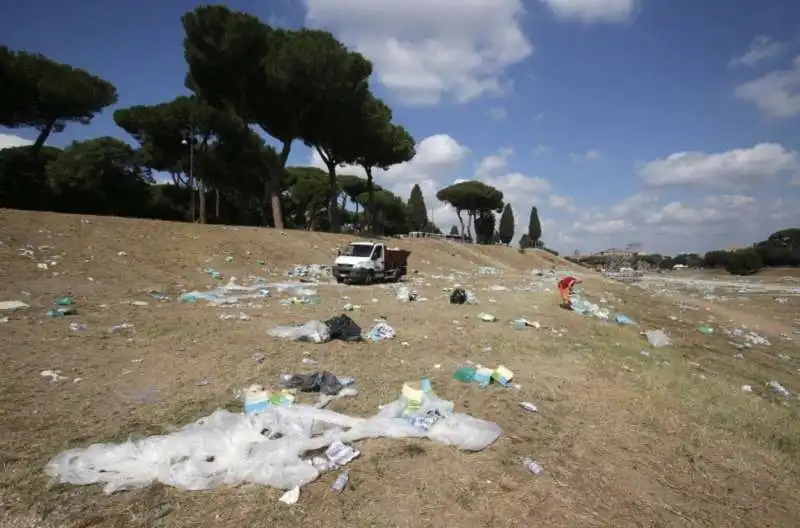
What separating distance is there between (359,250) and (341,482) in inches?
486

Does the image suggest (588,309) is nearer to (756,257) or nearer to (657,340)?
(657,340)

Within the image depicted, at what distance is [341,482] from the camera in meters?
3.16

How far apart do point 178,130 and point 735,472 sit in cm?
3012

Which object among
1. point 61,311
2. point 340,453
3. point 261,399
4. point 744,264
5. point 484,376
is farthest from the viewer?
point 744,264

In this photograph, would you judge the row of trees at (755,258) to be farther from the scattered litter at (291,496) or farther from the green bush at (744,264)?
the scattered litter at (291,496)

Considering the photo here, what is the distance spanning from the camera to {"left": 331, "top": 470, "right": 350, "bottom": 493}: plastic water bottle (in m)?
3.11

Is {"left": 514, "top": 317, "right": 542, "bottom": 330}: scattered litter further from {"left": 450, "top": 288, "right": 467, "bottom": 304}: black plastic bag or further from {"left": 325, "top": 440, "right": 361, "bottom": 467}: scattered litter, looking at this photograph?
{"left": 325, "top": 440, "right": 361, "bottom": 467}: scattered litter

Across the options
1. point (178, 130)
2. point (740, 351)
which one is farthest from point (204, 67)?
point (740, 351)

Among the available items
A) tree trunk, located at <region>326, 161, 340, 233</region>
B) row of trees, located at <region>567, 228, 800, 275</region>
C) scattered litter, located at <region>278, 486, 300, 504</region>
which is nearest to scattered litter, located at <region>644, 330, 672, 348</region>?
scattered litter, located at <region>278, 486, 300, 504</region>

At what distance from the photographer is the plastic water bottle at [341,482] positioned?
10.2ft

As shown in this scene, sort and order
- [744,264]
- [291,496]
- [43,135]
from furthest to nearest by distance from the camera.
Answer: [744,264] → [43,135] → [291,496]

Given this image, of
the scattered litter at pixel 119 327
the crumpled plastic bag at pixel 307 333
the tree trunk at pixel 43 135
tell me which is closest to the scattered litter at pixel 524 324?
the crumpled plastic bag at pixel 307 333

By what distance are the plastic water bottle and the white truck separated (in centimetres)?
1111

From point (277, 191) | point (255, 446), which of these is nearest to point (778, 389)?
point (255, 446)
